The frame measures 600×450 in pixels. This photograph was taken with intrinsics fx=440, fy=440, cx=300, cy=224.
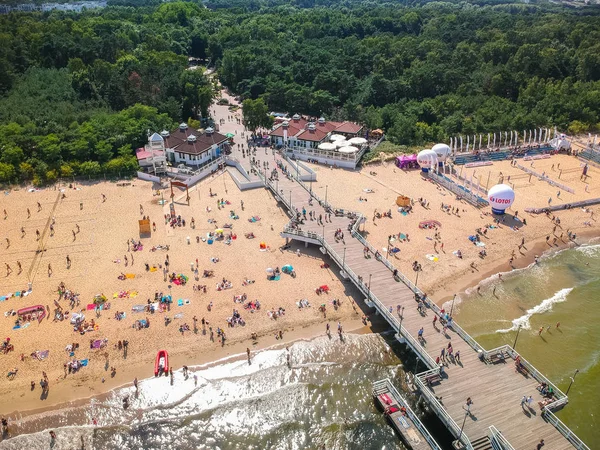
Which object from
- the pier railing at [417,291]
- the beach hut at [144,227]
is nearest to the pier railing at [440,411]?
the pier railing at [417,291]

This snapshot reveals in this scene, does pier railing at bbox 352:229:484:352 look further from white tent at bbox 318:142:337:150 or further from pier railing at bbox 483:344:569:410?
white tent at bbox 318:142:337:150

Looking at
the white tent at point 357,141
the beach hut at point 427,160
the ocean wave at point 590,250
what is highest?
the white tent at point 357,141

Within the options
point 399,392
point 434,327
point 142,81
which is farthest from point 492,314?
point 142,81

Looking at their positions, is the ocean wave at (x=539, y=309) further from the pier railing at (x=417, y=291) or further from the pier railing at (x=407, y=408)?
the pier railing at (x=407, y=408)

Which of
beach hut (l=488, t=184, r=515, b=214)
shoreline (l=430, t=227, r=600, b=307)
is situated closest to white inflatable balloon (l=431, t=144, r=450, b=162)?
beach hut (l=488, t=184, r=515, b=214)

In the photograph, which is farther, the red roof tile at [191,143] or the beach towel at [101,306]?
the red roof tile at [191,143]

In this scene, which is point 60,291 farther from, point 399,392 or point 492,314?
point 492,314
